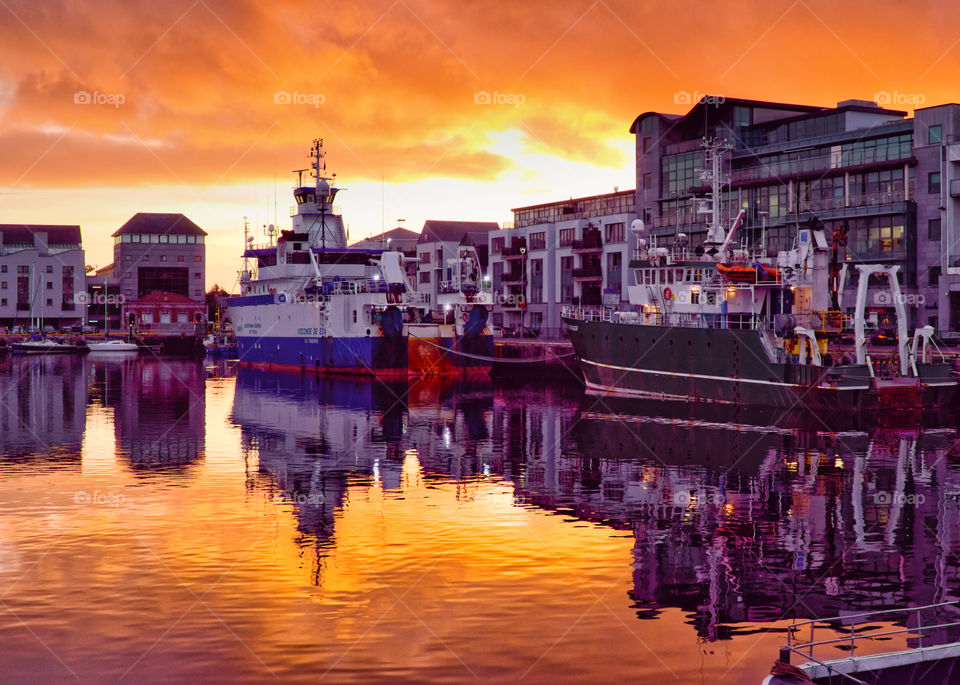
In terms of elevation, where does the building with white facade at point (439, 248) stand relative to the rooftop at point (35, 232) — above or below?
below

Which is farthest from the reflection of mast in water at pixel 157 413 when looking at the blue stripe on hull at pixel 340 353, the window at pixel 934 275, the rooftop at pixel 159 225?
the rooftop at pixel 159 225

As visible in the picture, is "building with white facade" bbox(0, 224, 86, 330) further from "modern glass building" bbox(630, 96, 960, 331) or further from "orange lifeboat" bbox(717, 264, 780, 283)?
"orange lifeboat" bbox(717, 264, 780, 283)

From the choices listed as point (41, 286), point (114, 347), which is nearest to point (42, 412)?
point (114, 347)

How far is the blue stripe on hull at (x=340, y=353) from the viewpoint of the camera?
69.9 m

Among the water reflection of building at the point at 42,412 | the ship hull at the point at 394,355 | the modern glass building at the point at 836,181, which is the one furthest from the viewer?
the modern glass building at the point at 836,181

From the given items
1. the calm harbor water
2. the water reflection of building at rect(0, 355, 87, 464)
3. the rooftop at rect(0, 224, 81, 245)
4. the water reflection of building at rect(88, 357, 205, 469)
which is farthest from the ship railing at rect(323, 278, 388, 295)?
the rooftop at rect(0, 224, 81, 245)

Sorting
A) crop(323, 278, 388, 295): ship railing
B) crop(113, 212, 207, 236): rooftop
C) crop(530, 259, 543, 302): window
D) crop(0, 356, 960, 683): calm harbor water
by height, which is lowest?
crop(0, 356, 960, 683): calm harbor water

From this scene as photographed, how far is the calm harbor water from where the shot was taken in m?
14.6

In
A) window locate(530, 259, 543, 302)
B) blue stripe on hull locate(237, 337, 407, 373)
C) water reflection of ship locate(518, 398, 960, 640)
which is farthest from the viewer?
window locate(530, 259, 543, 302)

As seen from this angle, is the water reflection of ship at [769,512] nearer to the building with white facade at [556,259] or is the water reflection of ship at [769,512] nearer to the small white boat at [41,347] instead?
the building with white facade at [556,259]

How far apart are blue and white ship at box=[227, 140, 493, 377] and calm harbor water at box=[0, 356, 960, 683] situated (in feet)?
95.1

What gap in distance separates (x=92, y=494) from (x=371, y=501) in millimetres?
7522

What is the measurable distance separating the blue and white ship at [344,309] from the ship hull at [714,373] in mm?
13620

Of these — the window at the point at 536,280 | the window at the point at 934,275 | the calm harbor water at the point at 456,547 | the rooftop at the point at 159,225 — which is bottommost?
the calm harbor water at the point at 456,547
